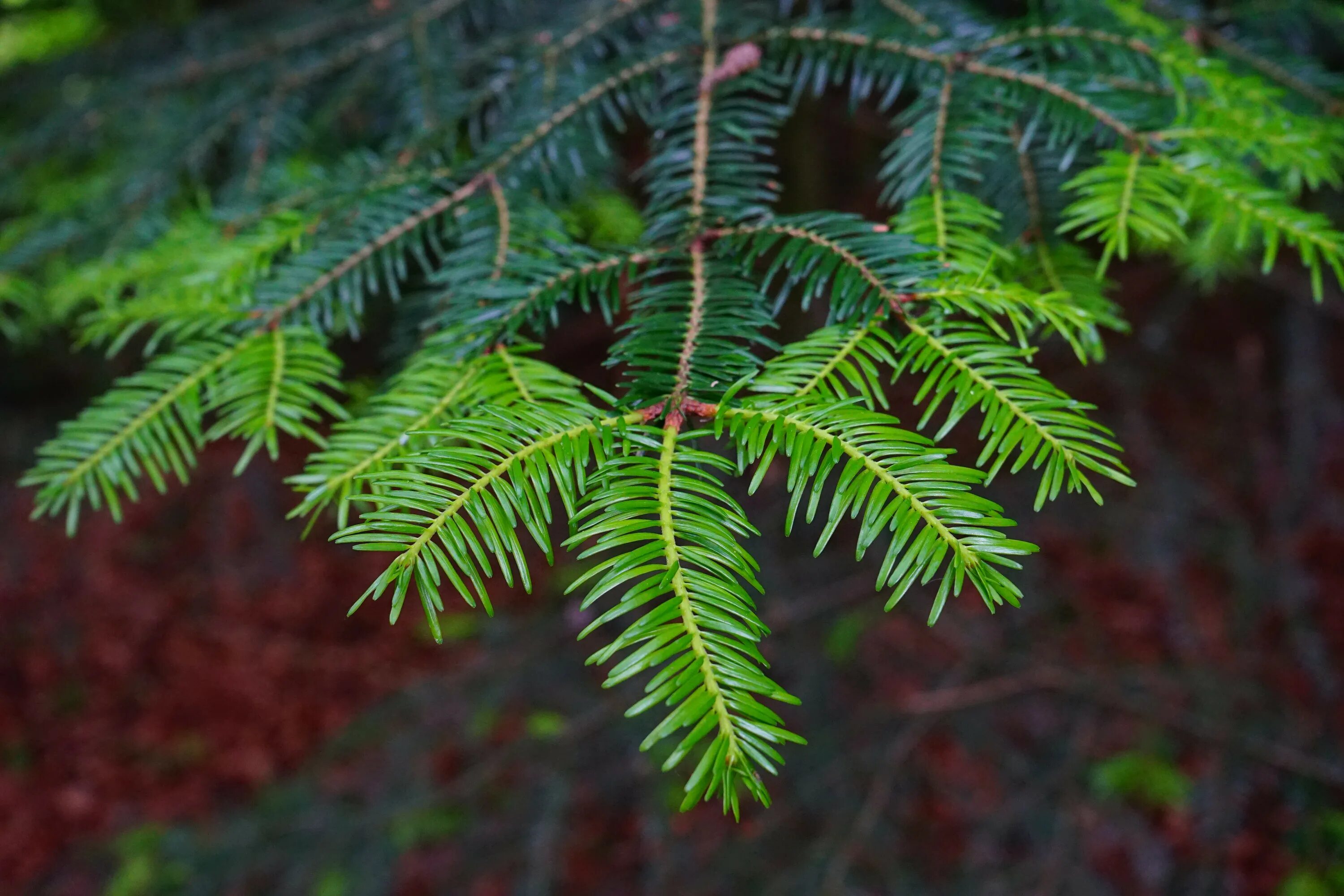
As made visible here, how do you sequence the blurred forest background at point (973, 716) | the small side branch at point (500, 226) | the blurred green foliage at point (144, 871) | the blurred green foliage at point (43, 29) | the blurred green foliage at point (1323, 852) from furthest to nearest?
the blurred green foliage at point (144, 871) → the blurred green foliage at point (43, 29) → the blurred forest background at point (973, 716) → the blurred green foliage at point (1323, 852) → the small side branch at point (500, 226)

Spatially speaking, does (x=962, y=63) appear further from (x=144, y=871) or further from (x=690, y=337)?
(x=144, y=871)

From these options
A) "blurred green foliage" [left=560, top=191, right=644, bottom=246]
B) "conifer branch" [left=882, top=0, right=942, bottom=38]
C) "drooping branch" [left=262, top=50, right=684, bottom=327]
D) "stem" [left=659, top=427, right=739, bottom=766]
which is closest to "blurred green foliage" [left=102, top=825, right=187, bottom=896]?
"drooping branch" [left=262, top=50, right=684, bottom=327]

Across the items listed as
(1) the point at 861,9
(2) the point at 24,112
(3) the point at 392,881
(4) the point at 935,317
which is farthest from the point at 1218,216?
(2) the point at 24,112

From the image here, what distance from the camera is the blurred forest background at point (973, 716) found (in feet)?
6.09

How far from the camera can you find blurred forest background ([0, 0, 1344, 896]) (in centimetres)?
186

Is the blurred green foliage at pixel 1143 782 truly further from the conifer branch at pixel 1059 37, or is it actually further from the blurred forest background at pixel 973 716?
the conifer branch at pixel 1059 37

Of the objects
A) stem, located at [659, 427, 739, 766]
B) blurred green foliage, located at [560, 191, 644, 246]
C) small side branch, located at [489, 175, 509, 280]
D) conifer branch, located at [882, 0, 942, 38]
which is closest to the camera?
stem, located at [659, 427, 739, 766]

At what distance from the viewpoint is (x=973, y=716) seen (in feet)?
6.73

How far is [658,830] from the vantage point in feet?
6.25

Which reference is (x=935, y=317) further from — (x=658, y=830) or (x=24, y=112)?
(x=24, y=112)

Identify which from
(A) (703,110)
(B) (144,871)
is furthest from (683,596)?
(B) (144,871)

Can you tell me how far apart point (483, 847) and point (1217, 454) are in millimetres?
2746

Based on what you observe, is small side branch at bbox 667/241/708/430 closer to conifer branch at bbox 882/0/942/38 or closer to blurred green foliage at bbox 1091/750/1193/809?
conifer branch at bbox 882/0/942/38

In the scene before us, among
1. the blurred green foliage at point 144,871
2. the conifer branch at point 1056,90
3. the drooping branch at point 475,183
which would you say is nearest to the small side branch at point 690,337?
the drooping branch at point 475,183
